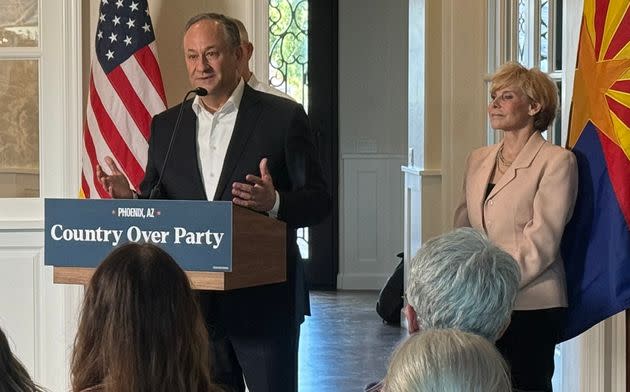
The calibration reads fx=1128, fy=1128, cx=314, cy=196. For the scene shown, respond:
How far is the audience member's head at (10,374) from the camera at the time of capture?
63.2 inches

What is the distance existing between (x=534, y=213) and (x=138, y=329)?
166 centimetres

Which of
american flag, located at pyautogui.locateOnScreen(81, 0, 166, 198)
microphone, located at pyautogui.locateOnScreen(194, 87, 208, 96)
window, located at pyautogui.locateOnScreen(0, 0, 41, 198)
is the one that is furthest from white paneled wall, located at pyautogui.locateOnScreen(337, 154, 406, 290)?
microphone, located at pyautogui.locateOnScreen(194, 87, 208, 96)

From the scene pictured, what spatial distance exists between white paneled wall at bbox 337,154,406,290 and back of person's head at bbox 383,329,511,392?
26.4 ft

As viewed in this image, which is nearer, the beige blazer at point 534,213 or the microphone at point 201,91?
the microphone at point 201,91

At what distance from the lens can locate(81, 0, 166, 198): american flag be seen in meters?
4.69

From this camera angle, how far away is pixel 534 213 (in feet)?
10.6

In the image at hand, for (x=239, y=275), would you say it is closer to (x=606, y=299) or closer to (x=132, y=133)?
(x=606, y=299)

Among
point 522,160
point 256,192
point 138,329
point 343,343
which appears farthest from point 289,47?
point 138,329

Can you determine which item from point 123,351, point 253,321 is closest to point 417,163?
point 253,321

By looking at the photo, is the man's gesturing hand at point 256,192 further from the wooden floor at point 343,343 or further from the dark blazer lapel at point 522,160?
the wooden floor at point 343,343

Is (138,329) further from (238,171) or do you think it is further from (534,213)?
(534,213)

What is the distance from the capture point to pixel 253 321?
9.96 feet

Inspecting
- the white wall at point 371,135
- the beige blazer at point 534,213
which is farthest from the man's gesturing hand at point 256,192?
the white wall at point 371,135

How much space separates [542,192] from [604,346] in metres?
0.57
